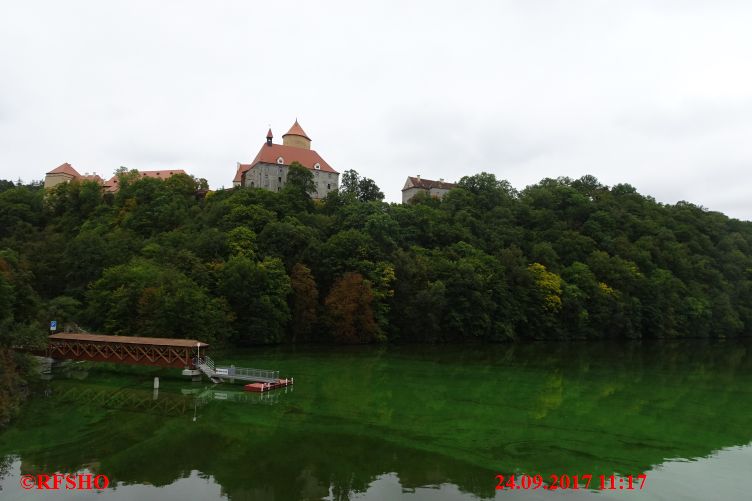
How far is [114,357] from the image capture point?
89.0 ft

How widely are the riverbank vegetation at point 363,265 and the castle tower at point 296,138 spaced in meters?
13.3

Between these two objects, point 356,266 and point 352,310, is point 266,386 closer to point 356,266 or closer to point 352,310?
point 352,310

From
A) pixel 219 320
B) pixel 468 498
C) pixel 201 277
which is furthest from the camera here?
pixel 201 277

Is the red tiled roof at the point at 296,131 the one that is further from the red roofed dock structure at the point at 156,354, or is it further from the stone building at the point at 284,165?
the red roofed dock structure at the point at 156,354

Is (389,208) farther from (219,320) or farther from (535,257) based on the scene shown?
(219,320)

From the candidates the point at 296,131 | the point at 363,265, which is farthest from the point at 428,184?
the point at 363,265

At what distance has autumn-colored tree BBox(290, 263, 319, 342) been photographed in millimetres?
44750

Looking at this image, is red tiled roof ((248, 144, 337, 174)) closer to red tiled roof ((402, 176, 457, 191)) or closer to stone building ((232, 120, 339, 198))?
stone building ((232, 120, 339, 198))

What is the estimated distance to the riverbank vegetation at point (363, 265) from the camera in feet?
125

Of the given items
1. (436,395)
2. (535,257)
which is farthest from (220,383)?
(535,257)

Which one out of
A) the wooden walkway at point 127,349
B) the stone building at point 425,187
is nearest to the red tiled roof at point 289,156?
the stone building at point 425,187

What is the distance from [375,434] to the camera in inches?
706

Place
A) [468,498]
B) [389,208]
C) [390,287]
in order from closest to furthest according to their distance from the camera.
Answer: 1. [468,498]
2. [390,287]
3. [389,208]

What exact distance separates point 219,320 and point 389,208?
2655cm
